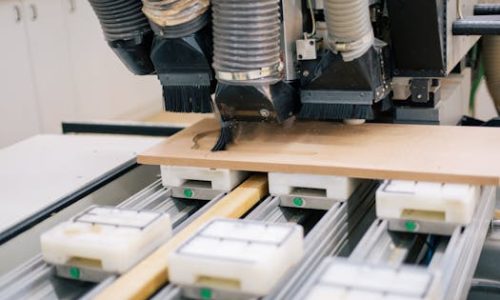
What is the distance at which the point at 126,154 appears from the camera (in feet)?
6.97

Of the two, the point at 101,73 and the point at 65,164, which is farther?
the point at 101,73

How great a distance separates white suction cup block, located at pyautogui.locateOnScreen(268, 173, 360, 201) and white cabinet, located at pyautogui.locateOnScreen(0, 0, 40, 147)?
264 cm

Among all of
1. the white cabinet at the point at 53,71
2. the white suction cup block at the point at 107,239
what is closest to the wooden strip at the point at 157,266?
the white suction cup block at the point at 107,239

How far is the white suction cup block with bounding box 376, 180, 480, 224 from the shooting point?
53.0 inches

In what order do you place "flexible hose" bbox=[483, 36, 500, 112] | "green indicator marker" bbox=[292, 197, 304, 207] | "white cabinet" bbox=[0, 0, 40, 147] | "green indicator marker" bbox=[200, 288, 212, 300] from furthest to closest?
"white cabinet" bbox=[0, 0, 40, 147] < "flexible hose" bbox=[483, 36, 500, 112] < "green indicator marker" bbox=[292, 197, 304, 207] < "green indicator marker" bbox=[200, 288, 212, 300]

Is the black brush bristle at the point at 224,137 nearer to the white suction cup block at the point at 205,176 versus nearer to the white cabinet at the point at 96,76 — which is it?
the white suction cup block at the point at 205,176

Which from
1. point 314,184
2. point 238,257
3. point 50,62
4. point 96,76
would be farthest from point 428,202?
point 96,76

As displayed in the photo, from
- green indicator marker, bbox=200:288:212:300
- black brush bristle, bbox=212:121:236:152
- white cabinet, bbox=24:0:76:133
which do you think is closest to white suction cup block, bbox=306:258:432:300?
green indicator marker, bbox=200:288:212:300

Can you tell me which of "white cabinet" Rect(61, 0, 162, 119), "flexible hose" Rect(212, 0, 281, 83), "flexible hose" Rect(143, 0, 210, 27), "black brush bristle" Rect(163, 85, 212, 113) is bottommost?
"white cabinet" Rect(61, 0, 162, 119)

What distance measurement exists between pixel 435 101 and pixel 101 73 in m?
3.23

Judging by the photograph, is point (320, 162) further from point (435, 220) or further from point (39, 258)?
point (39, 258)

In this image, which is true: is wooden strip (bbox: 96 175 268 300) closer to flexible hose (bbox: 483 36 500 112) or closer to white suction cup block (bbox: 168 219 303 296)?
white suction cup block (bbox: 168 219 303 296)

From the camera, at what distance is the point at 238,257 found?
3.73 ft

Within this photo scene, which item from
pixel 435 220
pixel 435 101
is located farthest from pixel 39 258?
pixel 435 101
